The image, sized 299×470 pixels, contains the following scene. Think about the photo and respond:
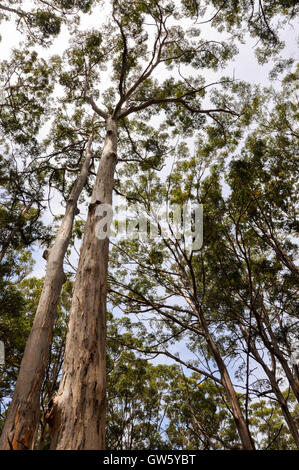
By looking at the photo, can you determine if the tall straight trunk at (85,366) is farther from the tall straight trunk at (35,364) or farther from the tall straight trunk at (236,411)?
the tall straight trunk at (236,411)

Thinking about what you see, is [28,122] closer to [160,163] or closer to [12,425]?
[160,163]

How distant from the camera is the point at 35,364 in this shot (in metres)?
3.17

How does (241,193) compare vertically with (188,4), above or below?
below

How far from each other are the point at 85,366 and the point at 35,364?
2.02m

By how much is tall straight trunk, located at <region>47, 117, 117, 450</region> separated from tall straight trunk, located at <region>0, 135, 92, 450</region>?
1.63 feet

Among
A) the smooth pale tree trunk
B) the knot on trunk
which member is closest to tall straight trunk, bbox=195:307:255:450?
the knot on trunk

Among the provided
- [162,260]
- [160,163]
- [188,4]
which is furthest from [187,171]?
[188,4]

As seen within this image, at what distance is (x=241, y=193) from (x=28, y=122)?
7008 millimetres

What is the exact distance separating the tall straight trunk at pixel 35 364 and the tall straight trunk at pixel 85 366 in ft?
1.63

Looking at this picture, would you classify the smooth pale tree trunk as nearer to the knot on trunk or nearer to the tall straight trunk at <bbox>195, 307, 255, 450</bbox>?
the tall straight trunk at <bbox>195, 307, 255, 450</bbox>

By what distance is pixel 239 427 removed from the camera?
117 inches

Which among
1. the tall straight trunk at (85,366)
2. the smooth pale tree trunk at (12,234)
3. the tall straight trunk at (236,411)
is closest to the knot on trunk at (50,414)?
the tall straight trunk at (85,366)

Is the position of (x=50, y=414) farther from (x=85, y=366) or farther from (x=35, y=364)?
(x=35, y=364)

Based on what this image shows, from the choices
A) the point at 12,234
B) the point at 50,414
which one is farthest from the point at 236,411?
the point at 12,234
